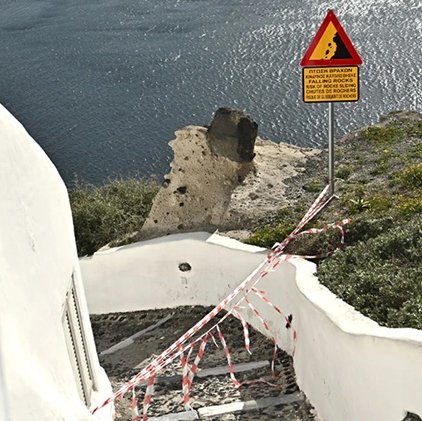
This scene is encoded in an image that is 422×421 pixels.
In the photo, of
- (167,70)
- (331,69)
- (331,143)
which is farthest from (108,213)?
(167,70)

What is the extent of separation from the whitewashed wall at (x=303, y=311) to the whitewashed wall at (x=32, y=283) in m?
2.45

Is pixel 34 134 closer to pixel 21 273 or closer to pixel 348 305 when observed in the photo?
pixel 348 305

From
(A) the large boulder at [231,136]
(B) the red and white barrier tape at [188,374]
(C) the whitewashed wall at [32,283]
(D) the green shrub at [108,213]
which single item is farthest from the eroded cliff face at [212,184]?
(C) the whitewashed wall at [32,283]

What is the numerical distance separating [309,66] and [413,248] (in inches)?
117

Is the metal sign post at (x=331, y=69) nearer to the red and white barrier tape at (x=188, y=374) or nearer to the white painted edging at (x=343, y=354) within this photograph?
the white painted edging at (x=343, y=354)

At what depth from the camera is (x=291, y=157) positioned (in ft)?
50.1

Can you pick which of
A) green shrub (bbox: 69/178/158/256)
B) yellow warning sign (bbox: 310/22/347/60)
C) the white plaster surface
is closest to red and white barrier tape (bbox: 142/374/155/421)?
the white plaster surface

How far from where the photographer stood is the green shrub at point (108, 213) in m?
14.9

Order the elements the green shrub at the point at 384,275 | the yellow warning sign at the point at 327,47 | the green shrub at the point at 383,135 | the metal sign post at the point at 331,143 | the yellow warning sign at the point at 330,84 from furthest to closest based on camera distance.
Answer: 1. the green shrub at the point at 383,135
2. the metal sign post at the point at 331,143
3. the yellow warning sign at the point at 330,84
4. the yellow warning sign at the point at 327,47
5. the green shrub at the point at 384,275

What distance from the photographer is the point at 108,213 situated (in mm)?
15375

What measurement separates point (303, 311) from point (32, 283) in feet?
12.5

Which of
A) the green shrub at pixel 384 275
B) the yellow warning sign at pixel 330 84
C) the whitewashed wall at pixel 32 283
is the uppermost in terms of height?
the yellow warning sign at pixel 330 84

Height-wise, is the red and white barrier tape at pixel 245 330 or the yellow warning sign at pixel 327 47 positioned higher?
the yellow warning sign at pixel 327 47

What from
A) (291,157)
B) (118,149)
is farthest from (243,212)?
(118,149)
